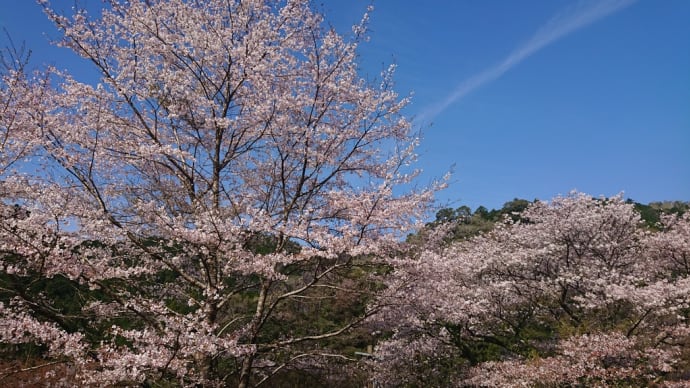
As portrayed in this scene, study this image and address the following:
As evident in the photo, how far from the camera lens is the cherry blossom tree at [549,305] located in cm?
962

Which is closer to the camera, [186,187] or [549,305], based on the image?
[186,187]

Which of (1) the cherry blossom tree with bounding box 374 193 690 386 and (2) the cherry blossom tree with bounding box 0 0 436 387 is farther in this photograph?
(1) the cherry blossom tree with bounding box 374 193 690 386

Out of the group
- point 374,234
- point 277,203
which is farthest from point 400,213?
point 277,203

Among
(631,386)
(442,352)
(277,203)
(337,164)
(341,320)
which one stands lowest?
(631,386)

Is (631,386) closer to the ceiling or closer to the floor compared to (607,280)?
closer to the floor

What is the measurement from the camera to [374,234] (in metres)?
8.48

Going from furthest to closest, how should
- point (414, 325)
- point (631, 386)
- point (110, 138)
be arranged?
point (414, 325)
point (631, 386)
point (110, 138)

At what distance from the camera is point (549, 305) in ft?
44.0

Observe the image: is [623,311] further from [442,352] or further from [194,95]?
[194,95]

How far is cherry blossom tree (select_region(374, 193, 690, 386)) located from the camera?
962 centimetres

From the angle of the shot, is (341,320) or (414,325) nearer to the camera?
(414,325)

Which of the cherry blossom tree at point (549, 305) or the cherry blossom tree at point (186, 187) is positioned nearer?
the cherry blossom tree at point (186, 187)

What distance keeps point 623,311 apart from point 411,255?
264 inches

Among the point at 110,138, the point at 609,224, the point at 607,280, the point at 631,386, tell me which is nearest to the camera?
the point at 110,138
